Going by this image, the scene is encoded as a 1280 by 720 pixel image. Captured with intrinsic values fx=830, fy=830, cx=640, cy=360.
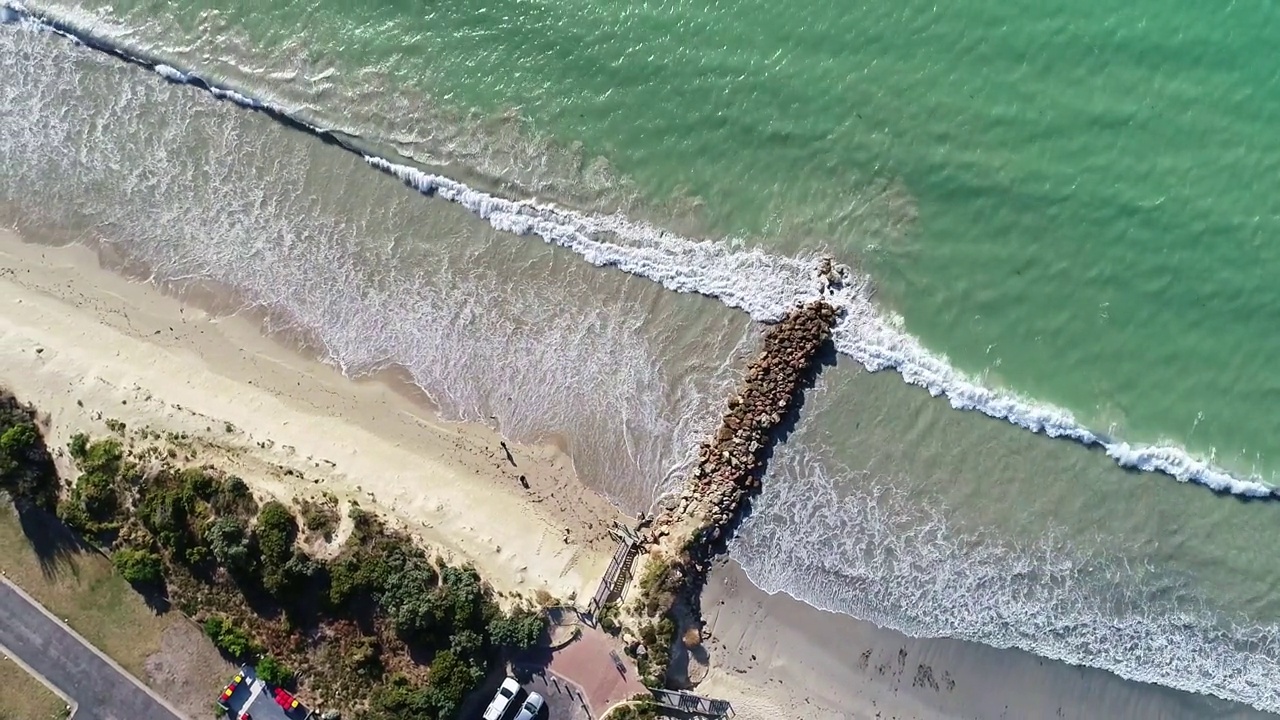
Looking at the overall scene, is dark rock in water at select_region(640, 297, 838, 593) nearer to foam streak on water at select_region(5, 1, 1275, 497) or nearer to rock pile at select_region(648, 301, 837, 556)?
rock pile at select_region(648, 301, 837, 556)

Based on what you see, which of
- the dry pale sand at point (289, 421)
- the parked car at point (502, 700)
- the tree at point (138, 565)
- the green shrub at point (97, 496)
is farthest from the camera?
the dry pale sand at point (289, 421)

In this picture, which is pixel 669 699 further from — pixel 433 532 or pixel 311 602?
pixel 311 602

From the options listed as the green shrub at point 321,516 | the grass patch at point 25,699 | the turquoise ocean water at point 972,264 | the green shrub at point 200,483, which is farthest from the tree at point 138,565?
the turquoise ocean water at point 972,264

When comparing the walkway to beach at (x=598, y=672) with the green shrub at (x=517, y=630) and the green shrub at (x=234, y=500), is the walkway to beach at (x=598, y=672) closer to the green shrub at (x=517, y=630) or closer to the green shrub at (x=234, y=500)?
the green shrub at (x=517, y=630)

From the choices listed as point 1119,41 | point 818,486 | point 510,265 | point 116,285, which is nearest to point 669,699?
point 818,486

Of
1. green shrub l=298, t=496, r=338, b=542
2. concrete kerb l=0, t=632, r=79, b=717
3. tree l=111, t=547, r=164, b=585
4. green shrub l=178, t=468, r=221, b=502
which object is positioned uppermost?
green shrub l=298, t=496, r=338, b=542

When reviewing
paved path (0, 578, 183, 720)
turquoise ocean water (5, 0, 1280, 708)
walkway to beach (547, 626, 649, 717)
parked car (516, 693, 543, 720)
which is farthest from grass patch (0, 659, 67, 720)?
walkway to beach (547, 626, 649, 717)

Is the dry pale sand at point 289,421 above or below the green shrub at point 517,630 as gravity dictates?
above
